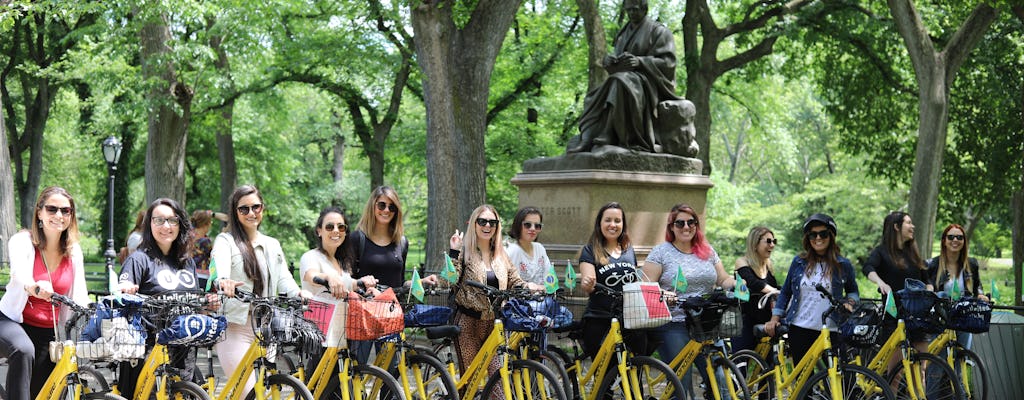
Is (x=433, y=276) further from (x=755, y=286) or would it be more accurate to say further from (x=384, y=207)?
(x=755, y=286)

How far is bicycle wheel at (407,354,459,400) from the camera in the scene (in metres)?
6.71

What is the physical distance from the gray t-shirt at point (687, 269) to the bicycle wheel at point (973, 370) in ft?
5.68

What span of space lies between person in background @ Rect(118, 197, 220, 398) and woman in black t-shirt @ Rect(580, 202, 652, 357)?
8.24 ft

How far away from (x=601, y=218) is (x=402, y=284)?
56.2 inches

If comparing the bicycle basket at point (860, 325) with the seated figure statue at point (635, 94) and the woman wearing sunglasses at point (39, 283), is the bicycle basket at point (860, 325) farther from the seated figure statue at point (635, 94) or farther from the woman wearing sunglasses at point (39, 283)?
the seated figure statue at point (635, 94)

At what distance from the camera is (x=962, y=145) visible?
2620 cm

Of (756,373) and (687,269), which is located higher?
(687,269)

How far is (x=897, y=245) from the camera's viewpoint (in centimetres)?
862

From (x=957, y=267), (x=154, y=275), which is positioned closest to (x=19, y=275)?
(x=154, y=275)

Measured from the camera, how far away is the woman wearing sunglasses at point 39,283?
6234mm

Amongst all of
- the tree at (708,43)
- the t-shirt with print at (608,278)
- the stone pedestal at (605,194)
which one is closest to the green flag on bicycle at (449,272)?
the t-shirt with print at (608,278)

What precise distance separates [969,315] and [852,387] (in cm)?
118

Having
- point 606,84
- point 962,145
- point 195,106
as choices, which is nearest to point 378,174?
point 195,106

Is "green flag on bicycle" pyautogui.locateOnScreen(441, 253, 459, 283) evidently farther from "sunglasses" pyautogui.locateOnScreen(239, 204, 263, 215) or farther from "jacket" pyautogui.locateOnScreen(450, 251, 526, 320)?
"sunglasses" pyautogui.locateOnScreen(239, 204, 263, 215)
